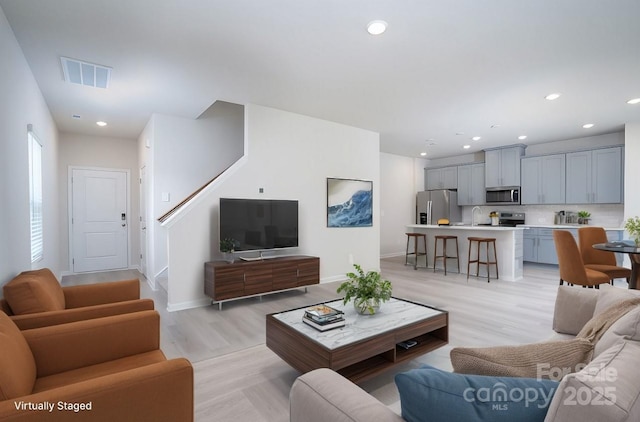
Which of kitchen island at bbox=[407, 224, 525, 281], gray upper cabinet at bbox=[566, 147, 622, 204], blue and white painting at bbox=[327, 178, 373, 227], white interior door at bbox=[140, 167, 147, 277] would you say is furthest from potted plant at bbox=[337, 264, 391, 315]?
gray upper cabinet at bbox=[566, 147, 622, 204]

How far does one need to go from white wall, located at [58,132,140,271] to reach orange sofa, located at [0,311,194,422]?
5.50 m

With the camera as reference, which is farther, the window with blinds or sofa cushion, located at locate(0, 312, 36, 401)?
the window with blinds

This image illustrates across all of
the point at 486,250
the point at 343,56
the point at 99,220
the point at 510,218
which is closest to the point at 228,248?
the point at 343,56

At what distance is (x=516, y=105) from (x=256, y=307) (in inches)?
181

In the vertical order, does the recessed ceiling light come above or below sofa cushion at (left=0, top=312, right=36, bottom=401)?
above

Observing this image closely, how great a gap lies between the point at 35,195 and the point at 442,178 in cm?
853

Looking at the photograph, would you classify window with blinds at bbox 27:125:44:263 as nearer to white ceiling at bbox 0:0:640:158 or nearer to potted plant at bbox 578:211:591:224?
white ceiling at bbox 0:0:640:158

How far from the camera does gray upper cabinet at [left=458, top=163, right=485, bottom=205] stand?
8.04 meters

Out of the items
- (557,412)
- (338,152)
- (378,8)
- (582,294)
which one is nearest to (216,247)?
(338,152)

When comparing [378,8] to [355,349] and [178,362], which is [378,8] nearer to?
[355,349]

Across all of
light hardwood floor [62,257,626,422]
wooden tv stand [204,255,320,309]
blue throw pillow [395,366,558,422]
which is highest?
blue throw pillow [395,366,558,422]

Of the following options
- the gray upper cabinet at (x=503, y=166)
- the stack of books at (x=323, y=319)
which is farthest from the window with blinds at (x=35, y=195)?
the gray upper cabinet at (x=503, y=166)

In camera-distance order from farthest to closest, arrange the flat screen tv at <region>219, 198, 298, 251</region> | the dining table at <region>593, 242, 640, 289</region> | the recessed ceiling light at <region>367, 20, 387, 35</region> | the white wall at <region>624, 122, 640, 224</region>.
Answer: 1. the white wall at <region>624, 122, 640, 224</region>
2. the flat screen tv at <region>219, 198, 298, 251</region>
3. the dining table at <region>593, 242, 640, 289</region>
4. the recessed ceiling light at <region>367, 20, 387, 35</region>

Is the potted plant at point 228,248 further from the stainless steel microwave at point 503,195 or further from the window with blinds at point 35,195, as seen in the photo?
the stainless steel microwave at point 503,195
